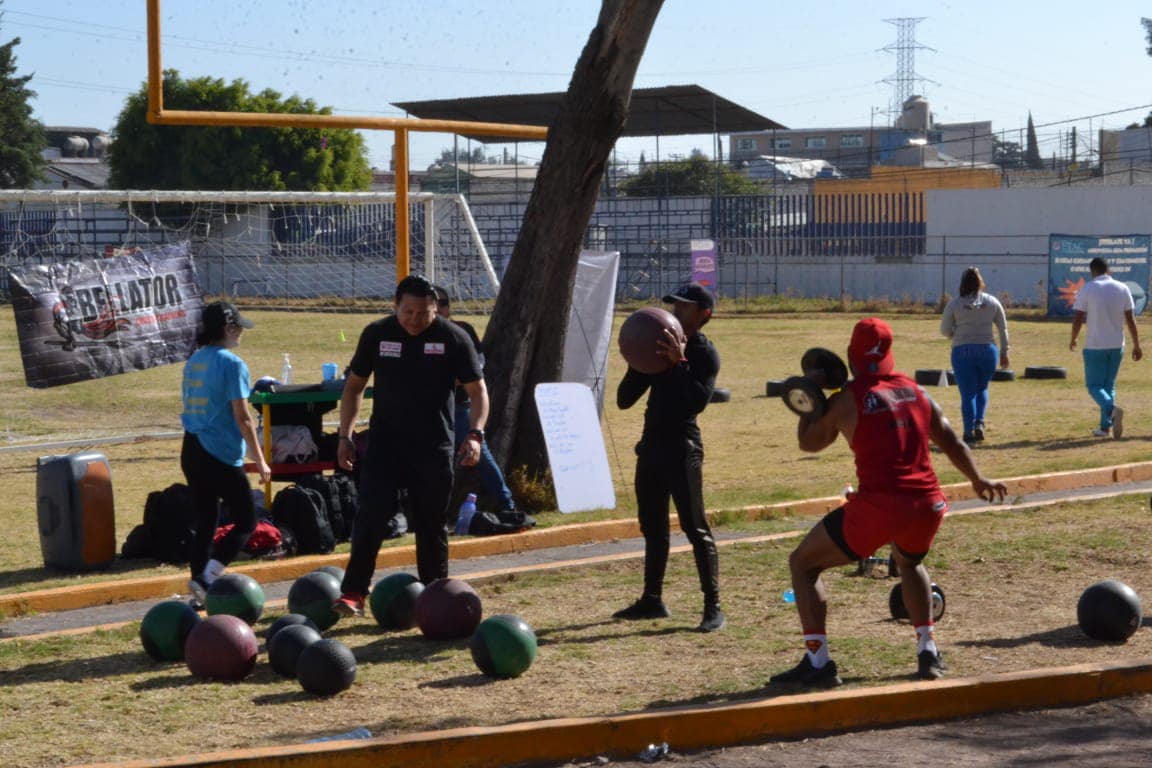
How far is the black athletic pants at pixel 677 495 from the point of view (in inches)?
317

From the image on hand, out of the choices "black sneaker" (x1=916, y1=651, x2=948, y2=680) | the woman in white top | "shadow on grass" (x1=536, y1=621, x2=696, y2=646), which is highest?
the woman in white top

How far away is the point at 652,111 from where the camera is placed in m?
Answer: 50.3

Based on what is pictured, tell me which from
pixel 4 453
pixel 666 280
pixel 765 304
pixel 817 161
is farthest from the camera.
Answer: pixel 817 161

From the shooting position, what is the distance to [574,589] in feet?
31.4

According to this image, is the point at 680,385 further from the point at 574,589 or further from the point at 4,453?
the point at 4,453

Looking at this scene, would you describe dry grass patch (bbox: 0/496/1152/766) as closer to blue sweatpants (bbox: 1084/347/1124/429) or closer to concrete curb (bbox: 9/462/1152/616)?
concrete curb (bbox: 9/462/1152/616)

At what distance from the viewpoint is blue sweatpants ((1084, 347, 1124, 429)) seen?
53.4 ft

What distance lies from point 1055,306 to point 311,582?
34922 millimetres

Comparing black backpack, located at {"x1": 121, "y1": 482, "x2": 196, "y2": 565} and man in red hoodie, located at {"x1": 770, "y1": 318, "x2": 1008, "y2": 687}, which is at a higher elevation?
man in red hoodie, located at {"x1": 770, "y1": 318, "x2": 1008, "y2": 687}

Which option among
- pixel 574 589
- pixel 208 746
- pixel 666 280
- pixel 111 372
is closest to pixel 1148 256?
pixel 666 280

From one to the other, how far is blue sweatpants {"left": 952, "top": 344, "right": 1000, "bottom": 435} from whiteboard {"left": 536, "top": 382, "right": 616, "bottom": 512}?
4.81 metres

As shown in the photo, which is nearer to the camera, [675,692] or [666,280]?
[675,692]

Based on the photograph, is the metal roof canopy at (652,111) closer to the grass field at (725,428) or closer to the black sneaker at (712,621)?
the grass field at (725,428)

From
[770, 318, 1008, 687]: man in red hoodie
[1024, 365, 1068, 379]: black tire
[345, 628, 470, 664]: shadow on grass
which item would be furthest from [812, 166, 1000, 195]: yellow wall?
[770, 318, 1008, 687]: man in red hoodie
